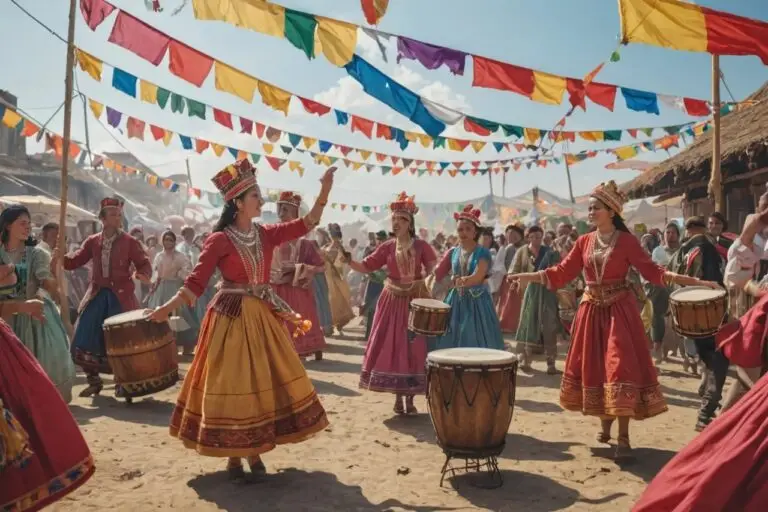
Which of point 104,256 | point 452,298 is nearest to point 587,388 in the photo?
point 452,298

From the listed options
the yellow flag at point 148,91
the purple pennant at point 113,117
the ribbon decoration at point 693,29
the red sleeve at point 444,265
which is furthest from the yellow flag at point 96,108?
the ribbon decoration at point 693,29

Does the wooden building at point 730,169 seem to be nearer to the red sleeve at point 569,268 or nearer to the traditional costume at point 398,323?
the red sleeve at point 569,268

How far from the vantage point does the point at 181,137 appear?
14195mm

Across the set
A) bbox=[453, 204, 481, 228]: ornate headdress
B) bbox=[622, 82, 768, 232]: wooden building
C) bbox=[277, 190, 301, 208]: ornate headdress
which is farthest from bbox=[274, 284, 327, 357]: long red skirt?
bbox=[622, 82, 768, 232]: wooden building

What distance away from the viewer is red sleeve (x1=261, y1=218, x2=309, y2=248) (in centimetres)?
479

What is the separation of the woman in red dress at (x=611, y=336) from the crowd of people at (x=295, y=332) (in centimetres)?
1

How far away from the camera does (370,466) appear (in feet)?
16.6

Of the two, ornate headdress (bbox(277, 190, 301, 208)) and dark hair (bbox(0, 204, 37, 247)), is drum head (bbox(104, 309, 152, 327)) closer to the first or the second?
dark hair (bbox(0, 204, 37, 247))

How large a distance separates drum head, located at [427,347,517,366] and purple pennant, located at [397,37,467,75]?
428cm

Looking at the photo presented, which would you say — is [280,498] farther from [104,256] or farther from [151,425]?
[104,256]

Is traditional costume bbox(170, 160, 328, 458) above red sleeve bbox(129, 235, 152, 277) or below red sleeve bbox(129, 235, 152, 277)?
below

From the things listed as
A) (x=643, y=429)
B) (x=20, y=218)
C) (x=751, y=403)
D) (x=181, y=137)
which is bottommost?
(x=643, y=429)

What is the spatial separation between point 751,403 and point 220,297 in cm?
333

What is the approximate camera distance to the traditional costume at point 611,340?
502 centimetres
